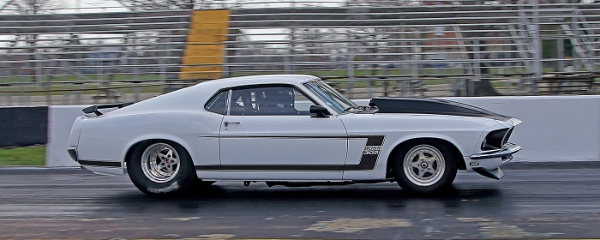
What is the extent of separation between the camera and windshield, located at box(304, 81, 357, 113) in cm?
683

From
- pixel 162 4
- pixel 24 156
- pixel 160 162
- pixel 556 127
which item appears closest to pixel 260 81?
pixel 160 162

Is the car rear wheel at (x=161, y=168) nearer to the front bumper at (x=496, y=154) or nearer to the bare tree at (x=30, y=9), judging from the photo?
Result: the front bumper at (x=496, y=154)

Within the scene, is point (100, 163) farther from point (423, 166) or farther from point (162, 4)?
point (162, 4)

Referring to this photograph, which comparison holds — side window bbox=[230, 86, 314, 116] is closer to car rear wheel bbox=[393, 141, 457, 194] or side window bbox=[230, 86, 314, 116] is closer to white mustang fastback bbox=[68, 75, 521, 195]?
white mustang fastback bbox=[68, 75, 521, 195]

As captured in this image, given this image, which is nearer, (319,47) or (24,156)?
(24,156)

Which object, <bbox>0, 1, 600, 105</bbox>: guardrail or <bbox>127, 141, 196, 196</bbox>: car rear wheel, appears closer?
<bbox>127, 141, 196, 196</bbox>: car rear wheel

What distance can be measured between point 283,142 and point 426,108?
4.84 feet

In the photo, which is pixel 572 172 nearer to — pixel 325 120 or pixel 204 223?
pixel 325 120

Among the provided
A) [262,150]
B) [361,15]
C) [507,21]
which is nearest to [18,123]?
[262,150]

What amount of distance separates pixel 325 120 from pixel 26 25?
568 inches

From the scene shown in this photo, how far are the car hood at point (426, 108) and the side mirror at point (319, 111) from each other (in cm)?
63

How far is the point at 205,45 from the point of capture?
16.6 metres

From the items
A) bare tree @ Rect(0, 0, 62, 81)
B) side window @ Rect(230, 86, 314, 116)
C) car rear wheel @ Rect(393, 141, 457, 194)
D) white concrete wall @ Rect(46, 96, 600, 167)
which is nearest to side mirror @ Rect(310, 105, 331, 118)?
side window @ Rect(230, 86, 314, 116)

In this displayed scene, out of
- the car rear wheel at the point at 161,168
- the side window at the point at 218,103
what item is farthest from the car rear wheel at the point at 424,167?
the car rear wheel at the point at 161,168
